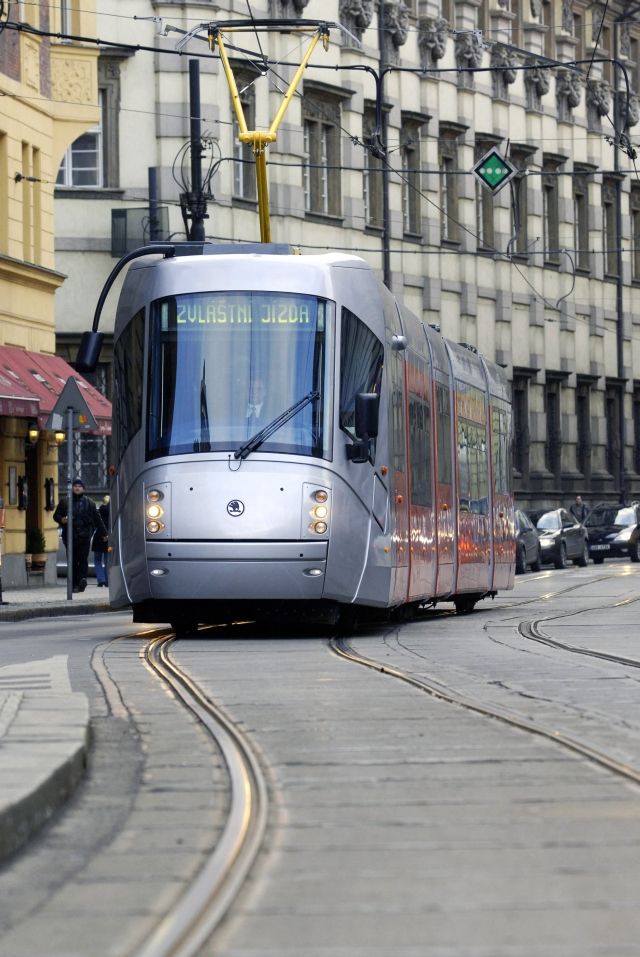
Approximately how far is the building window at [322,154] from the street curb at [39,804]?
135 feet

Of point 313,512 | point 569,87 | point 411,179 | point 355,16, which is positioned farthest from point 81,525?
point 569,87

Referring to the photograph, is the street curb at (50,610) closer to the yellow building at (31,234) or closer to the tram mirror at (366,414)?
the yellow building at (31,234)

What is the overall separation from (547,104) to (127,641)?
44551 millimetres

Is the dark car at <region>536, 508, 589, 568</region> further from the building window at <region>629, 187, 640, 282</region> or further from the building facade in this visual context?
the building window at <region>629, 187, 640, 282</region>

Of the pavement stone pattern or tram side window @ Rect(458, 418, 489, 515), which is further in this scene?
tram side window @ Rect(458, 418, 489, 515)

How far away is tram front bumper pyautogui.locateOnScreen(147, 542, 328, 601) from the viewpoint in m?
18.5

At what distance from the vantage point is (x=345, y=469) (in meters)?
19.0

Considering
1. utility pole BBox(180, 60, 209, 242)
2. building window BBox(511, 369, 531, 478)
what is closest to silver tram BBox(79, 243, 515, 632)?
utility pole BBox(180, 60, 209, 242)

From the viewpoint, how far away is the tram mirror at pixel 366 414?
740 inches

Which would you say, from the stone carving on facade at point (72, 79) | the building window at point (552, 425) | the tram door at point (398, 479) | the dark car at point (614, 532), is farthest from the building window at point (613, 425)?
the tram door at point (398, 479)

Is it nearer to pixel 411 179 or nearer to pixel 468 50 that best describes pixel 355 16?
pixel 411 179

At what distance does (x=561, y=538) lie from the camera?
165 feet

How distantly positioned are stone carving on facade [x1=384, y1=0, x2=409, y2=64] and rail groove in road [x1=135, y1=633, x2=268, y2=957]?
42.4 m

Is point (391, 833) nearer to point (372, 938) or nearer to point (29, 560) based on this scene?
point (372, 938)
